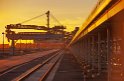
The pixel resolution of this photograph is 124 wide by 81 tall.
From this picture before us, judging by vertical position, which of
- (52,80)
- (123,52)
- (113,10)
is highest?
(113,10)

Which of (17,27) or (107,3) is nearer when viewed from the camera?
(107,3)

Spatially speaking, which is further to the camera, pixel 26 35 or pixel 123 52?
pixel 26 35

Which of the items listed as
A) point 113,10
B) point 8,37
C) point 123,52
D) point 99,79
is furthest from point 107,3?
point 8,37

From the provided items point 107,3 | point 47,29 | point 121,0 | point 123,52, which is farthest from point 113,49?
point 47,29

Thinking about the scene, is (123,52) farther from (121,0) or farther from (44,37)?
(44,37)

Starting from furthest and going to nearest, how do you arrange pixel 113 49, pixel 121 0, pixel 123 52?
pixel 113 49
pixel 123 52
pixel 121 0

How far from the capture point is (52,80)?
33438 millimetres

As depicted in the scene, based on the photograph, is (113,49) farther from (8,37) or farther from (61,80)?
(8,37)

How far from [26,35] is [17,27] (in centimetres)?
2937

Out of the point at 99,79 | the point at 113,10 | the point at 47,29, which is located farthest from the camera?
the point at 47,29

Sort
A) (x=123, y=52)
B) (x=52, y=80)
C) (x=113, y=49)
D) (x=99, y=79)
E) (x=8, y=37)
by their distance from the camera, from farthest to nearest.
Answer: (x=8, y=37) → (x=113, y=49) → (x=52, y=80) → (x=99, y=79) → (x=123, y=52)

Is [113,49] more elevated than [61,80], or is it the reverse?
[113,49]

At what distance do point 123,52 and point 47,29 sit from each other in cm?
14764

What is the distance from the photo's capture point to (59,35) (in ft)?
593
